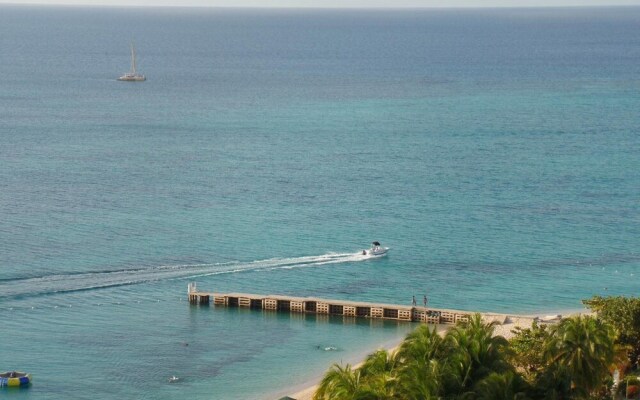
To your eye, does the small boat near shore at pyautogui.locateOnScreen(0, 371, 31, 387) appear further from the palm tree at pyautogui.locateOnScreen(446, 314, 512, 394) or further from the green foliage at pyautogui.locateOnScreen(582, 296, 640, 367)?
the green foliage at pyautogui.locateOnScreen(582, 296, 640, 367)

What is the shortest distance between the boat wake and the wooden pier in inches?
207

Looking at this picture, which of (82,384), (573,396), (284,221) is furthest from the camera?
(284,221)

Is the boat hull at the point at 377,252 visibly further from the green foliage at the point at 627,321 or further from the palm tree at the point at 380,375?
the palm tree at the point at 380,375

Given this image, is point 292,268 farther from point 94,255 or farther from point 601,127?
point 601,127

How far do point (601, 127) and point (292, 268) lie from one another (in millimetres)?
70541

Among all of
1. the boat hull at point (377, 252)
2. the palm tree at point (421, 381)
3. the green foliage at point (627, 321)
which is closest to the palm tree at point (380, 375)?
the palm tree at point (421, 381)

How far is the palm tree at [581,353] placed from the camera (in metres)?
45.8

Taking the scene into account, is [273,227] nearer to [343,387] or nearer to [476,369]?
[476,369]

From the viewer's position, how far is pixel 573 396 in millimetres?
44750

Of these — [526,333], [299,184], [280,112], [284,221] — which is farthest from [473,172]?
[526,333]

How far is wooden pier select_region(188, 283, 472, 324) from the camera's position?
7275cm

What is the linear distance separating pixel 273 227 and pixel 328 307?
19.8 m

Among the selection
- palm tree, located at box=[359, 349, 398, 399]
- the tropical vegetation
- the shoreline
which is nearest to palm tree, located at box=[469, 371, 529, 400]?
the tropical vegetation

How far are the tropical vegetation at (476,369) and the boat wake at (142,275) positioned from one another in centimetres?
3637
